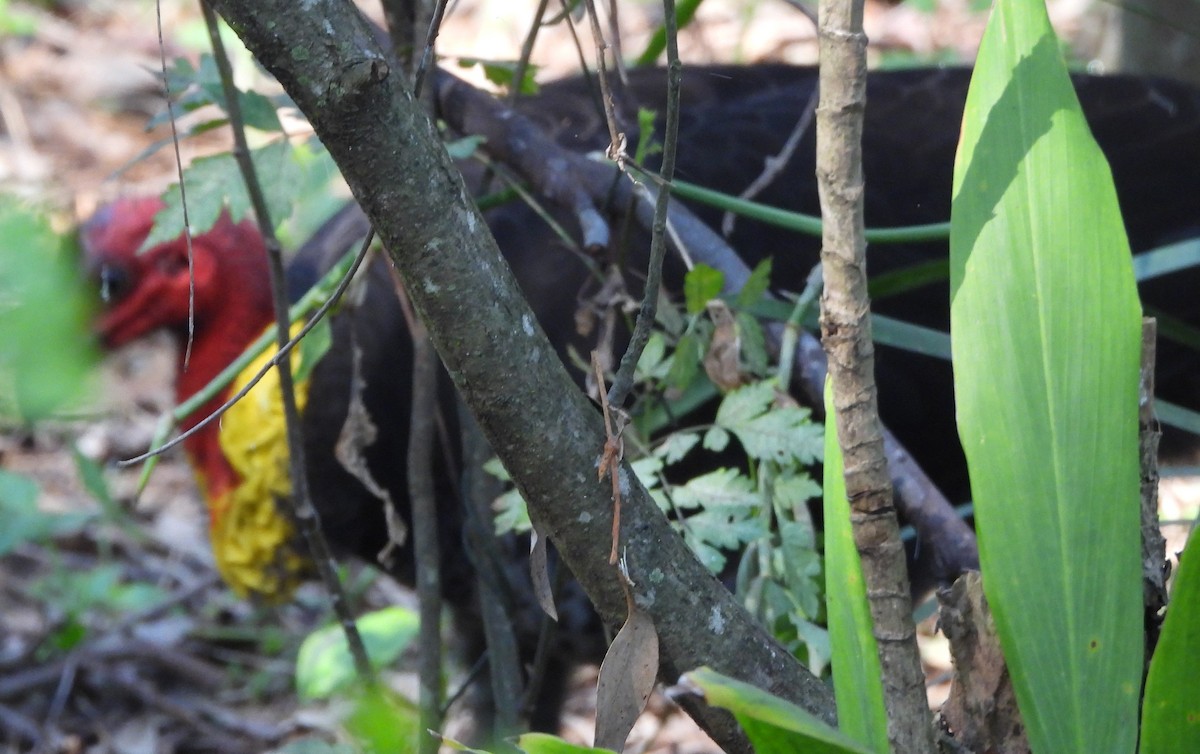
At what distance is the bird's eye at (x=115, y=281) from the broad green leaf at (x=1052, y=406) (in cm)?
164

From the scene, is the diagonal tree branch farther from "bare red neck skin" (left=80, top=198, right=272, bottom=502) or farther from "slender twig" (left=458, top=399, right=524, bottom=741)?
"bare red neck skin" (left=80, top=198, right=272, bottom=502)

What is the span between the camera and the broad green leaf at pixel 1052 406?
63 cm

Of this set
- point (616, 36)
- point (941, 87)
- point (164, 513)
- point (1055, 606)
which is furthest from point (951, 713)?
point (164, 513)

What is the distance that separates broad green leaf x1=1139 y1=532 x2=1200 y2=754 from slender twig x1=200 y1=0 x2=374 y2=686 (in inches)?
26.4

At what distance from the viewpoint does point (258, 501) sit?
1999mm

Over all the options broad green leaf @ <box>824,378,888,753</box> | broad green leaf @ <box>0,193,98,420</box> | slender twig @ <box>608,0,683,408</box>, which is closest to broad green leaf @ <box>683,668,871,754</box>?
broad green leaf @ <box>824,378,888,753</box>

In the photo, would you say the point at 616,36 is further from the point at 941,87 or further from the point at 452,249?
the point at 941,87

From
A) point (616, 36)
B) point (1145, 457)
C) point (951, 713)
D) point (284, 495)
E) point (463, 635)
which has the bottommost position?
point (463, 635)

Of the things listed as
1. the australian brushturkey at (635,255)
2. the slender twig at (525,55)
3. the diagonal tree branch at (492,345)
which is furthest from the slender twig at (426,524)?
the diagonal tree branch at (492,345)

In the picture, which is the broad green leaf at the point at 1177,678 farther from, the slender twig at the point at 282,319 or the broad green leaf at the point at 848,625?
the slender twig at the point at 282,319

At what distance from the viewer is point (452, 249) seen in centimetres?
63

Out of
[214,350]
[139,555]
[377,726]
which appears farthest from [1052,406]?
[139,555]

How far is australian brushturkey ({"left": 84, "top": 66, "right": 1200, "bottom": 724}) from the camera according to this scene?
175cm

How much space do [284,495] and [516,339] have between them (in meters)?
1.39
